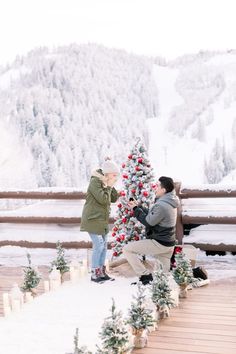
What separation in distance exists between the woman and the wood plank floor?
1.45m

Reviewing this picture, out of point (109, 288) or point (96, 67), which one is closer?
point (109, 288)

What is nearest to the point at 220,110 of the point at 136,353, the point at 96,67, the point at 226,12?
the point at 96,67

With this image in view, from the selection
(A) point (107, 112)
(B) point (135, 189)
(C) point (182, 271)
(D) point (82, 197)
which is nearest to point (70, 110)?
(A) point (107, 112)

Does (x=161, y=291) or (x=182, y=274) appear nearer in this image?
(x=161, y=291)

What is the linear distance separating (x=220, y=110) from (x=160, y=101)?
3472 millimetres

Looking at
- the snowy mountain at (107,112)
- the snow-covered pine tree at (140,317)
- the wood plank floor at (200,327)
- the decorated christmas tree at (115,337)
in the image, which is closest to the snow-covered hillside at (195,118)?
the snowy mountain at (107,112)

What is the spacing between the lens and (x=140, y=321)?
16.2 ft

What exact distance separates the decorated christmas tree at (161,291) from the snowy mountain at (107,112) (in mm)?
17770

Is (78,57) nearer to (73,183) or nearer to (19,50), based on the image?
(19,50)

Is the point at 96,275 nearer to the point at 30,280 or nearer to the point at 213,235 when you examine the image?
the point at 30,280

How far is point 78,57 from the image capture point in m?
31.8

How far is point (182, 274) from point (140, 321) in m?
1.86

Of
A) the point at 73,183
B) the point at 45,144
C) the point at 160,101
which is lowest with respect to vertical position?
the point at 73,183

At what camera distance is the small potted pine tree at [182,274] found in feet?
21.8
